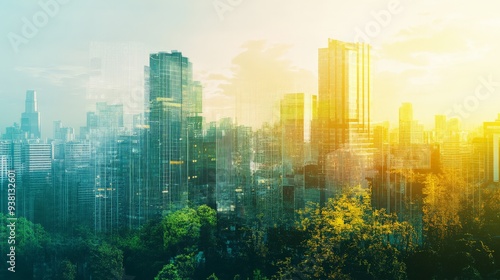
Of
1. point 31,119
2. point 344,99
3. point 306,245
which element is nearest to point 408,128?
point 344,99

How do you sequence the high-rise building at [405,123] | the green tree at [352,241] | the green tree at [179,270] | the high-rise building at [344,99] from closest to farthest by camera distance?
1. the green tree at [352,241]
2. the green tree at [179,270]
3. the high-rise building at [344,99]
4. the high-rise building at [405,123]

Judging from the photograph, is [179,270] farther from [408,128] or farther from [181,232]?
[408,128]

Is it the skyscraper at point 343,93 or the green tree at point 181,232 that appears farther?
the skyscraper at point 343,93

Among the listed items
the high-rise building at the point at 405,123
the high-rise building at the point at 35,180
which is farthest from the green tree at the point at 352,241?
the high-rise building at the point at 35,180

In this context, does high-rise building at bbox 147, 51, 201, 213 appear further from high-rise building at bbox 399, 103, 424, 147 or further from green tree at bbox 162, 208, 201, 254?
high-rise building at bbox 399, 103, 424, 147

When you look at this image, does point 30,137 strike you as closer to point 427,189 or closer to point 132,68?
point 132,68

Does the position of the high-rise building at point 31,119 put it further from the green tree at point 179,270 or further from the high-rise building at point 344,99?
the high-rise building at point 344,99

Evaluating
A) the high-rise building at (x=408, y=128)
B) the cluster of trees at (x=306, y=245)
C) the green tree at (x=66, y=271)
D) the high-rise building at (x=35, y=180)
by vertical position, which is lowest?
the green tree at (x=66, y=271)

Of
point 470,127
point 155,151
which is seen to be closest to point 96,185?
point 155,151
